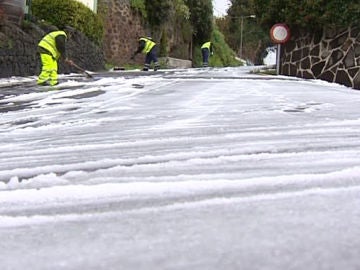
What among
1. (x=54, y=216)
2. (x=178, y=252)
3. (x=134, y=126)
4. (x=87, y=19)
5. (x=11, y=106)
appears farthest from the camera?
(x=87, y=19)

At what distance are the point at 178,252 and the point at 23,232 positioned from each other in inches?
30.8

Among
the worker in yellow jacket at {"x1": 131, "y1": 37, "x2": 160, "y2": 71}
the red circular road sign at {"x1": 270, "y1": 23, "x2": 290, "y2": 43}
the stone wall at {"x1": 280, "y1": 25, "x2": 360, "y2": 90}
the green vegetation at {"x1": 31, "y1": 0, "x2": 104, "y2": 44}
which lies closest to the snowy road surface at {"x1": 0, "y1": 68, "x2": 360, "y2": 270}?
the stone wall at {"x1": 280, "y1": 25, "x2": 360, "y2": 90}

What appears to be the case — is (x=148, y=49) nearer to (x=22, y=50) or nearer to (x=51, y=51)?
(x=22, y=50)

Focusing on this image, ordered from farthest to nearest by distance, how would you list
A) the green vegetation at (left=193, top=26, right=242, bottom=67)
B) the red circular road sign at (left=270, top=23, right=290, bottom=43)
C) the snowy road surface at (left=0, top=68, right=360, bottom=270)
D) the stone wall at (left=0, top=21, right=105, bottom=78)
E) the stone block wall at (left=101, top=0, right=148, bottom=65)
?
the green vegetation at (left=193, top=26, right=242, bottom=67), the stone block wall at (left=101, top=0, right=148, bottom=65), the red circular road sign at (left=270, top=23, right=290, bottom=43), the stone wall at (left=0, top=21, right=105, bottom=78), the snowy road surface at (left=0, top=68, right=360, bottom=270)

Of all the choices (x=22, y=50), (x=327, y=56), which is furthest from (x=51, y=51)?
(x=327, y=56)

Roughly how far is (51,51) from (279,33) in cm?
611

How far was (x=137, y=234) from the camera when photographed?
2.29 m

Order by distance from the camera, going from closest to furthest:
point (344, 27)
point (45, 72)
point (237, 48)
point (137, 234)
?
point (137, 234) → point (45, 72) → point (344, 27) → point (237, 48)

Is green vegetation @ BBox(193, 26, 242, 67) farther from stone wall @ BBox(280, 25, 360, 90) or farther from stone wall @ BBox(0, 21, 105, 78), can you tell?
stone wall @ BBox(280, 25, 360, 90)

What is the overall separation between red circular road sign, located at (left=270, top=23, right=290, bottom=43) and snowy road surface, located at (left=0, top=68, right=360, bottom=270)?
8.32m

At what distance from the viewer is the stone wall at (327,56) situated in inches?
474

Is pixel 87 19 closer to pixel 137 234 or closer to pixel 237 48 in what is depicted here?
pixel 137 234

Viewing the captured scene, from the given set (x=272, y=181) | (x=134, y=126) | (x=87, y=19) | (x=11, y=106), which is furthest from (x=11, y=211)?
(x=87, y=19)

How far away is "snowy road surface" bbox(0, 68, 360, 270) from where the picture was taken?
2070mm
